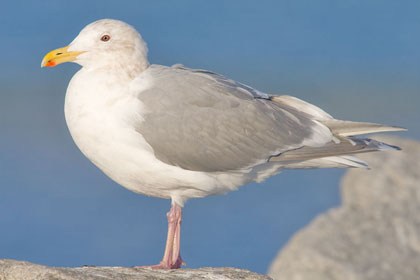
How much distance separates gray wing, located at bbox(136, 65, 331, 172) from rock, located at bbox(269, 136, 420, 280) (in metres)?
3.31

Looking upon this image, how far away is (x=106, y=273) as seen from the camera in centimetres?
696

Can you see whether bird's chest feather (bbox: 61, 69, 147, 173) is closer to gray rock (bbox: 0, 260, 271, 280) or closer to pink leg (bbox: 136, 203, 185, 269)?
pink leg (bbox: 136, 203, 185, 269)

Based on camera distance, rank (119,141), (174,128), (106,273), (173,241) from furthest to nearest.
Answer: (173,241), (174,128), (119,141), (106,273)

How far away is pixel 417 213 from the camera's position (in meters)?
12.7

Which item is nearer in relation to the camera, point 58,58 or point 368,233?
point 58,58

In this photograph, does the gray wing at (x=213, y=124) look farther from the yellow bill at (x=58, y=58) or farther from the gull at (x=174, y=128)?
the yellow bill at (x=58, y=58)

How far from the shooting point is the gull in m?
8.15

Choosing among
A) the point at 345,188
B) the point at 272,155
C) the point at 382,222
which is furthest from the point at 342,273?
the point at 272,155

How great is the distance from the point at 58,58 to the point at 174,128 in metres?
1.48

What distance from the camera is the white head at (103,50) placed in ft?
27.9

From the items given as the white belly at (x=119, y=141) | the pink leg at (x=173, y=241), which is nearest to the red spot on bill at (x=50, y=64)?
the white belly at (x=119, y=141)

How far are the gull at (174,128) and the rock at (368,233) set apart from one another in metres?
3.09

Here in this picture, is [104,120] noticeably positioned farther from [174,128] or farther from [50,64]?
[50,64]

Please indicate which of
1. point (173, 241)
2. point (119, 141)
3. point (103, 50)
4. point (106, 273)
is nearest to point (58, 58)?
point (103, 50)
